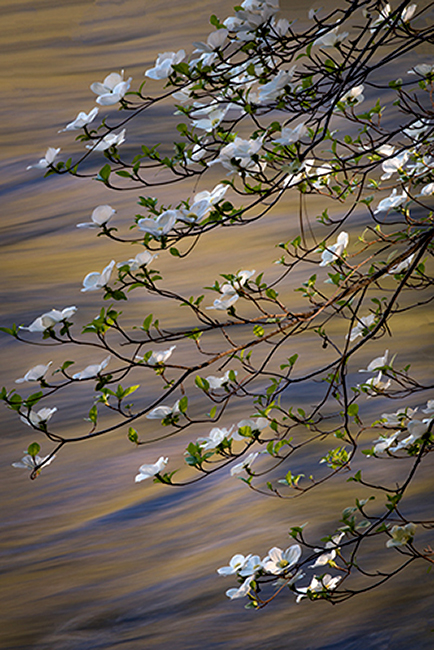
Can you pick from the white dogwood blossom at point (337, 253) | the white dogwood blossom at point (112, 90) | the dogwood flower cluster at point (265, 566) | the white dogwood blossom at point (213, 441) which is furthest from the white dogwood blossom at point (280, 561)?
the white dogwood blossom at point (112, 90)

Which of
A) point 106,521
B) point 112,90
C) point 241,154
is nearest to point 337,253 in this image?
point 241,154

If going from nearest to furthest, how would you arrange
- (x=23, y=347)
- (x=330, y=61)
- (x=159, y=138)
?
(x=330, y=61) < (x=23, y=347) < (x=159, y=138)

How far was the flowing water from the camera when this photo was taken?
131 cm

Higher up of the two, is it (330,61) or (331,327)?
(330,61)

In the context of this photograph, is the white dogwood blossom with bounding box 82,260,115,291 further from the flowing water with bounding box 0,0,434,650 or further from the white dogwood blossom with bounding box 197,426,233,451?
the flowing water with bounding box 0,0,434,650

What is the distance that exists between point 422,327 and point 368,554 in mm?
786

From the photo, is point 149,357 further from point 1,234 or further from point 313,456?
point 1,234

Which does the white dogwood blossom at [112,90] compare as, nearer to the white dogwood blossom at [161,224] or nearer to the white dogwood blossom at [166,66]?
the white dogwood blossom at [166,66]

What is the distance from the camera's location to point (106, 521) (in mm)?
1511

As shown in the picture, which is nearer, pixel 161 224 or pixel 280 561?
pixel 161 224

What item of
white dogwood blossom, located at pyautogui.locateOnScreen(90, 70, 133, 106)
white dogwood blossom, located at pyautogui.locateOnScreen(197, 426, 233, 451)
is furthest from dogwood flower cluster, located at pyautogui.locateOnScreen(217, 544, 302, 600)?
white dogwood blossom, located at pyautogui.locateOnScreen(90, 70, 133, 106)

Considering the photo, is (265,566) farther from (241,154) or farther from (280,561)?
(241,154)

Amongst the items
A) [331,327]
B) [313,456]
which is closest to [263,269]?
[331,327]

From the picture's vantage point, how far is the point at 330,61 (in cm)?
71
